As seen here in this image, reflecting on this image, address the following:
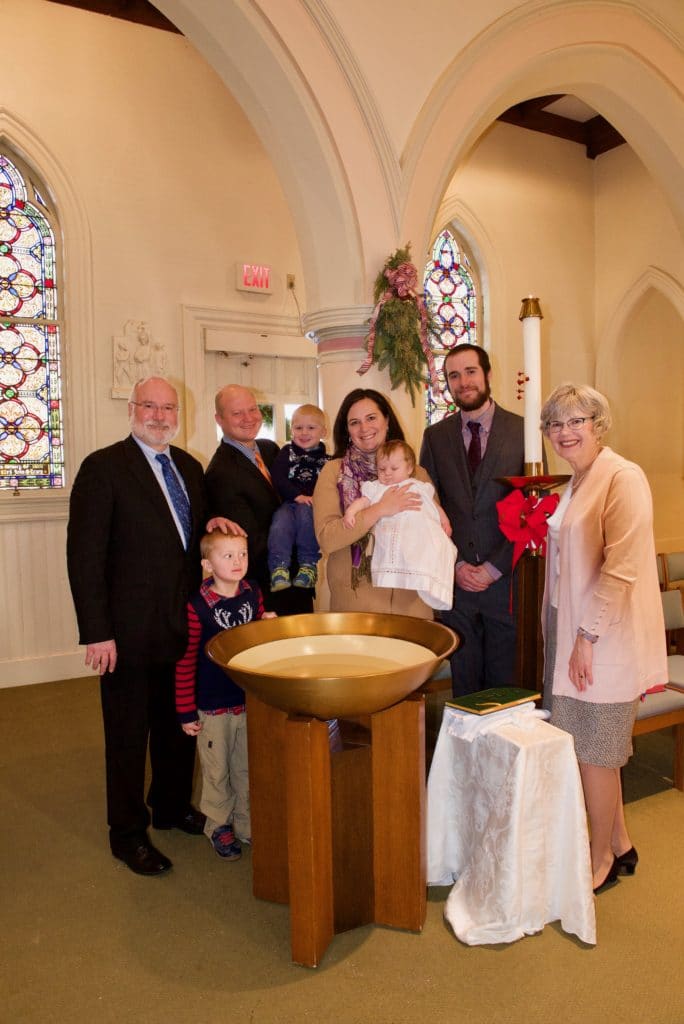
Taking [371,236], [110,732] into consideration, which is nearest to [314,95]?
[371,236]

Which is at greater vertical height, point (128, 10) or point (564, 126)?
point (564, 126)

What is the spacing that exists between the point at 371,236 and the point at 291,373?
2197mm

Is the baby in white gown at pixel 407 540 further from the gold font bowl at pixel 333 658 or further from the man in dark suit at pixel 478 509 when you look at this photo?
the man in dark suit at pixel 478 509

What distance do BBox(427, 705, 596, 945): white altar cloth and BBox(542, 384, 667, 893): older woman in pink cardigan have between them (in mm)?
152

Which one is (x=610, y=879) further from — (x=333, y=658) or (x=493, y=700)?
(x=333, y=658)

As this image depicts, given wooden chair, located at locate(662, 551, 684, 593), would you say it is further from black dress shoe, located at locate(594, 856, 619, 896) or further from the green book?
the green book

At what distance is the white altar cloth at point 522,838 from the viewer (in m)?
2.04

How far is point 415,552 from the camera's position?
7.85ft

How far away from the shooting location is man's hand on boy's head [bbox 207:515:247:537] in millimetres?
2557

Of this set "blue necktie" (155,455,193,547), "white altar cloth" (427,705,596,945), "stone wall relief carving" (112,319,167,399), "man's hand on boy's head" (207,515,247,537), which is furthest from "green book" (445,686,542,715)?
"stone wall relief carving" (112,319,167,399)

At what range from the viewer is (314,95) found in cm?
365

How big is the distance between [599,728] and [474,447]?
3.92ft

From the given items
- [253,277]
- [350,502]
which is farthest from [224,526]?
[253,277]

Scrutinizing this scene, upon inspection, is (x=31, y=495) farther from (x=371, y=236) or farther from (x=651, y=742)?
(x=651, y=742)
